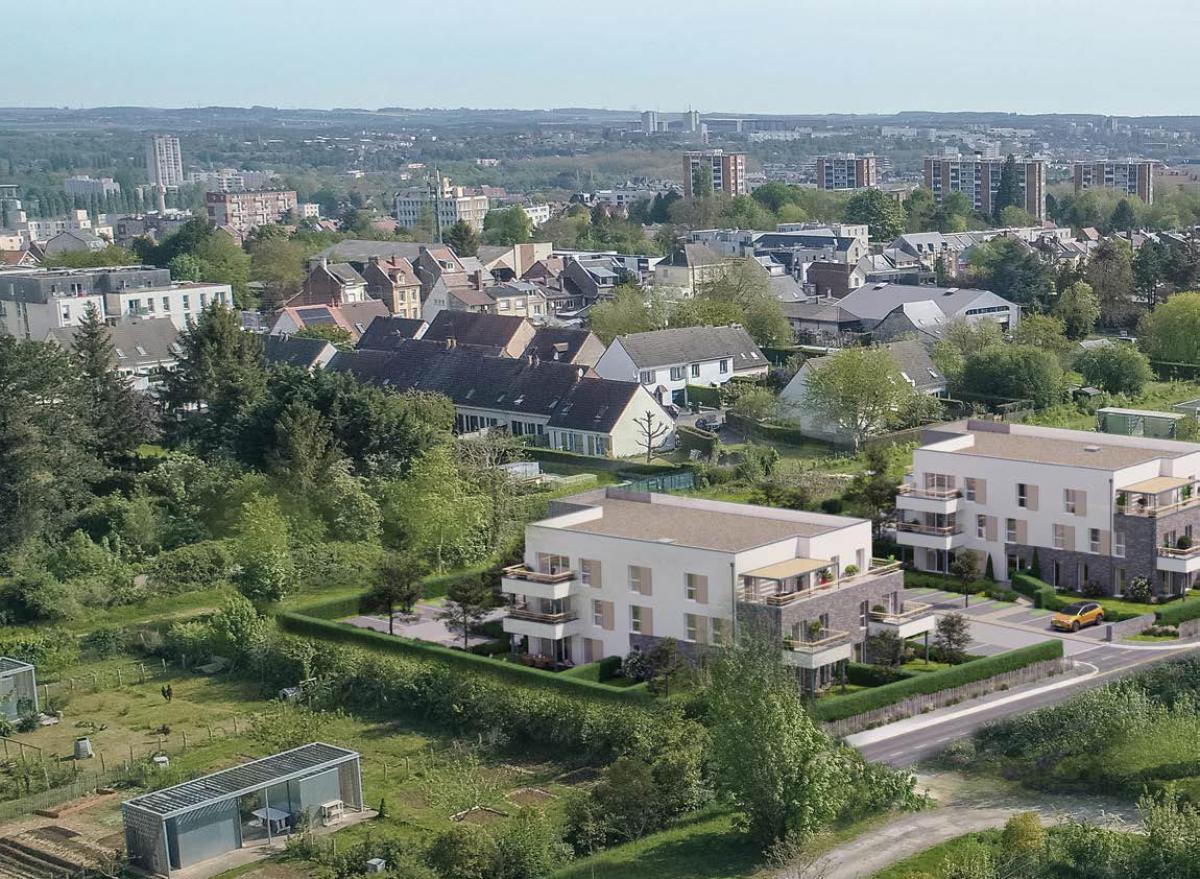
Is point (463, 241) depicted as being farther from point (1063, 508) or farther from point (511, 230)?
point (1063, 508)

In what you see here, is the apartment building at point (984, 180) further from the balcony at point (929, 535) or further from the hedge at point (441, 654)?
the hedge at point (441, 654)

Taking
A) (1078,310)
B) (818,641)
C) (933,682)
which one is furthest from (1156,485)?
(1078,310)

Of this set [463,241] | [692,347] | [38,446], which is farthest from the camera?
[463,241]

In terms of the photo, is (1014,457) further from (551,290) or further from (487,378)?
(551,290)

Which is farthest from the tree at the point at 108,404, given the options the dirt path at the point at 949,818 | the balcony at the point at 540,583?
the dirt path at the point at 949,818

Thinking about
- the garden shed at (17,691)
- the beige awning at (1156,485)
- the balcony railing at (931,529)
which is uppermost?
the beige awning at (1156,485)

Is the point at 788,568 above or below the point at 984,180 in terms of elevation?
below

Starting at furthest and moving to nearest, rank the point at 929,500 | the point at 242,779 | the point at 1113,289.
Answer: the point at 1113,289, the point at 929,500, the point at 242,779
